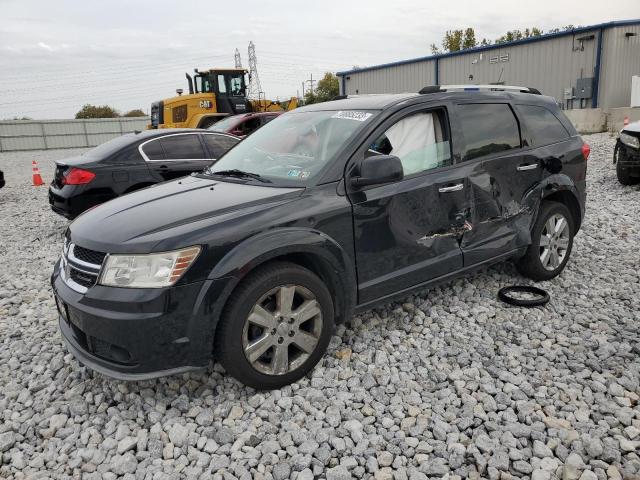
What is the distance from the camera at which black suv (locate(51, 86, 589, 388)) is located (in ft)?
9.03

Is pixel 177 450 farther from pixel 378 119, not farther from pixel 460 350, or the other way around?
pixel 378 119

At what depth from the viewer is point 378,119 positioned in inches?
140

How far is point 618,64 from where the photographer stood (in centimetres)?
2038

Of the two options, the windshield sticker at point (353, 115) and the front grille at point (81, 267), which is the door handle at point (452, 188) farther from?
the front grille at point (81, 267)

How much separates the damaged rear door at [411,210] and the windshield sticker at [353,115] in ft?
0.48

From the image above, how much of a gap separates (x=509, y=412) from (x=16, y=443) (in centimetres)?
280

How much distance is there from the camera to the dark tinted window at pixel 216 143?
7.75m

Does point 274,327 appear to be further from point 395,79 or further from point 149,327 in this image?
point 395,79

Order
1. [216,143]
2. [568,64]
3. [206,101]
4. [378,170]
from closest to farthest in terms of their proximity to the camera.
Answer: [378,170] → [216,143] → [206,101] → [568,64]

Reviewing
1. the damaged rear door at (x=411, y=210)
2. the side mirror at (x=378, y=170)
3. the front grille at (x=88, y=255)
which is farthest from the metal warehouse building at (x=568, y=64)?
the front grille at (x=88, y=255)

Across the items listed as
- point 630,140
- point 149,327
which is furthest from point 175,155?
point 630,140

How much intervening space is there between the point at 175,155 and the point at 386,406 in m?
5.55

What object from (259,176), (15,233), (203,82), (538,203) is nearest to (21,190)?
(15,233)

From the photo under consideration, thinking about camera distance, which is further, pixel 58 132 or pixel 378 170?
pixel 58 132
